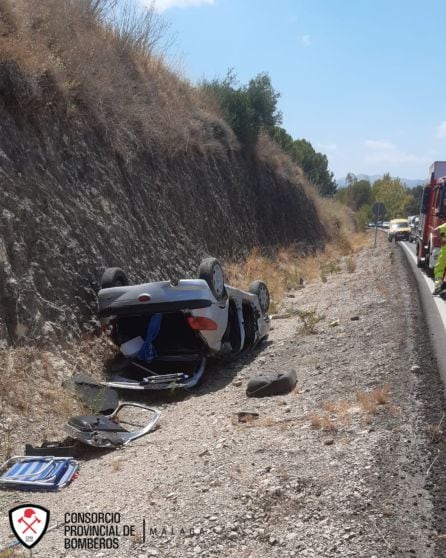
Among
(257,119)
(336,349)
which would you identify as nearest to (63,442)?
(336,349)

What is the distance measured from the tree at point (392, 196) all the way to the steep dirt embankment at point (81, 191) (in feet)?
270

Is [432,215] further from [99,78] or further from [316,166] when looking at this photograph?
[316,166]

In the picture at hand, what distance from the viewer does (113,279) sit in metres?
8.32

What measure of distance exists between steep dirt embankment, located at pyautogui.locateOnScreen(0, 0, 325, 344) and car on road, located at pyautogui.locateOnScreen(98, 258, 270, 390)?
0.61 meters

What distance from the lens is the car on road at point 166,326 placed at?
757cm

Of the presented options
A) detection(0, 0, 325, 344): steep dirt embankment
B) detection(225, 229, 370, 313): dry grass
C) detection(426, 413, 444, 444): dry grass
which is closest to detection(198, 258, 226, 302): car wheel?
detection(0, 0, 325, 344): steep dirt embankment

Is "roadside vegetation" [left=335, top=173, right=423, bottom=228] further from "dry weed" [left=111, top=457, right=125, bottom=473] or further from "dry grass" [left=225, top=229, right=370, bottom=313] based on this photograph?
"dry weed" [left=111, top=457, right=125, bottom=473]

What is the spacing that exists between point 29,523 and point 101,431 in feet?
5.40

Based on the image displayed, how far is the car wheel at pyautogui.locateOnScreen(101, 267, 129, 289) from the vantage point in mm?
8281

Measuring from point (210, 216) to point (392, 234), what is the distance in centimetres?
2973

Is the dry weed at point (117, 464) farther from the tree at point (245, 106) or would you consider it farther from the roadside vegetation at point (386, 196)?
the roadside vegetation at point (386, 196)

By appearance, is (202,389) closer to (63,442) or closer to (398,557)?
(63,442)

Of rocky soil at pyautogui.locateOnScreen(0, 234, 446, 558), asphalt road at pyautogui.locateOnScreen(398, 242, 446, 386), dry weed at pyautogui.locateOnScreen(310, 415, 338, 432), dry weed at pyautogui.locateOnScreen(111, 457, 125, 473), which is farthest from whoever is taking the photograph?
asphalt road at pyautogui.locateOnScreen(398, 242, 446, 386)

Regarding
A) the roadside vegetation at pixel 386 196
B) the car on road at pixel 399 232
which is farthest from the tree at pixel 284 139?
the roadside vegetation at pixel 386 196
